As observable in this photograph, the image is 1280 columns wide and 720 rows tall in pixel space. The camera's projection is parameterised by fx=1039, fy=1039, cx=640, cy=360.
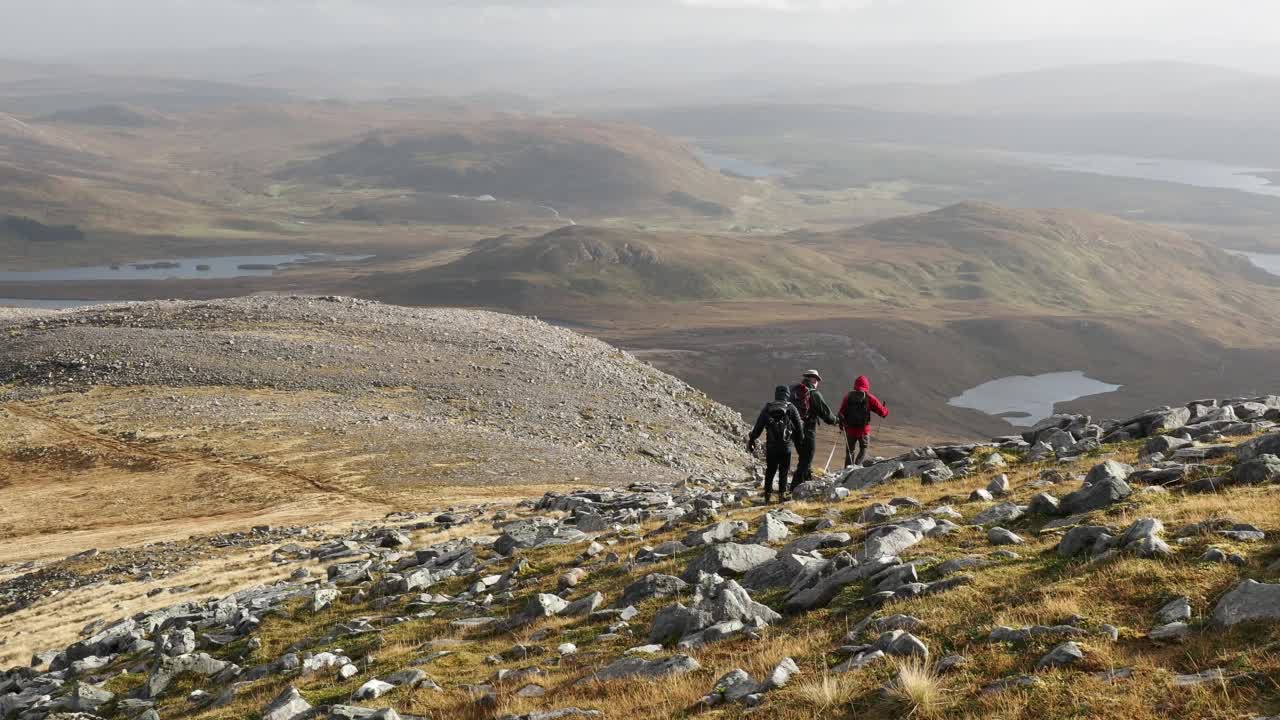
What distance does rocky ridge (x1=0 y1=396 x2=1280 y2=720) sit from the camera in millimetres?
11984

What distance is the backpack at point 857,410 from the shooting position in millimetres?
30016

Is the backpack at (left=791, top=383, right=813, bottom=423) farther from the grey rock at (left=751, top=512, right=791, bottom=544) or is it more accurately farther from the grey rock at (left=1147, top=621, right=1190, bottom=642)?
the grey rock at (left=1147, top=621, right=1190, bottom=642)

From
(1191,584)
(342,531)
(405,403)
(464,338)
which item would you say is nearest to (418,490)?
(342,531)

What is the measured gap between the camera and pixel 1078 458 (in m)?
25.3

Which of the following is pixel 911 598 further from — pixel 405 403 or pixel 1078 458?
pixel 405 403

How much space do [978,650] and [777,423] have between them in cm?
1400

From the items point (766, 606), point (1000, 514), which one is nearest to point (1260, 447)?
point (1000, 514)

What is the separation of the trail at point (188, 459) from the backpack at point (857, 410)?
73.7 ft

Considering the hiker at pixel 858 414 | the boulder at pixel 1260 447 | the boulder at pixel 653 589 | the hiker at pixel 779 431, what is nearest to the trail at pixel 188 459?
the hiker at pixel 858 414

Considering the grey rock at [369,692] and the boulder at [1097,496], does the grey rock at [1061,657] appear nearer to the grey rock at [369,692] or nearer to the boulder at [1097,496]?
the boulder at [1097,496]

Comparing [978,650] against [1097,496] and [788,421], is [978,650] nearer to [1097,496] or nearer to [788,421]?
[1097,496]

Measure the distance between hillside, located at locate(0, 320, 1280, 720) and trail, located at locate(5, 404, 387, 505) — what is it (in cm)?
1511

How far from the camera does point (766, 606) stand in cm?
1547

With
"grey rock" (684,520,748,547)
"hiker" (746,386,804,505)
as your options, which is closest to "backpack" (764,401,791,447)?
"hiker" (746,386,804,505)
